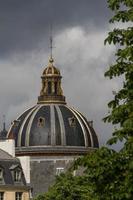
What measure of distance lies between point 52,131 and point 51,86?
490 inches

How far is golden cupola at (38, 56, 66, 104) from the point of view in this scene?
160750 mm

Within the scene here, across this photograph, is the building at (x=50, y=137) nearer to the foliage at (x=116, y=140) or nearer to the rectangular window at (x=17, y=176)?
the rectangular window at (x=17, y=176)

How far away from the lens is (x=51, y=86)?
163750mm

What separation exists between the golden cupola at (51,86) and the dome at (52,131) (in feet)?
1.98

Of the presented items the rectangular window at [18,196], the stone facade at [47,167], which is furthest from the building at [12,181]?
the stone facade at [47,167]

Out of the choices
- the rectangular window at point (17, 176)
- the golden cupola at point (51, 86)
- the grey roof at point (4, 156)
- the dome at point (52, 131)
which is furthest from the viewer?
the golden cupola at point (51, 86)

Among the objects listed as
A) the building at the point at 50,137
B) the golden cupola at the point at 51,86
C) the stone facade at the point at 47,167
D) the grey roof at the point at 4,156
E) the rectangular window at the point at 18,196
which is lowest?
the rectangular window at the point at 18,196

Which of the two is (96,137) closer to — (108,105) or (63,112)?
(63,112)

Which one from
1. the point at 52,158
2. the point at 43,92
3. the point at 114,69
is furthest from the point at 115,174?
the point at 43,92

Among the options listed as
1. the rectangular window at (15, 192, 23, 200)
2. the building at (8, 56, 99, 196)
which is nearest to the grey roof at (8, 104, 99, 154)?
the building at (8, 56, 99, 196)

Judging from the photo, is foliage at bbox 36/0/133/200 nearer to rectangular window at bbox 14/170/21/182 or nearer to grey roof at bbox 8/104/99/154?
rectangular window at bbox 14/170/21/182

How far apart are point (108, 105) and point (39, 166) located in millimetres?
109883

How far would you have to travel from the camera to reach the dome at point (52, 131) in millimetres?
149625

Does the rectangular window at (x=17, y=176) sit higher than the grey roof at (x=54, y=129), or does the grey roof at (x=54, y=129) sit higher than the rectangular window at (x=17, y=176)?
the grey roof at (x=54, y=129)
